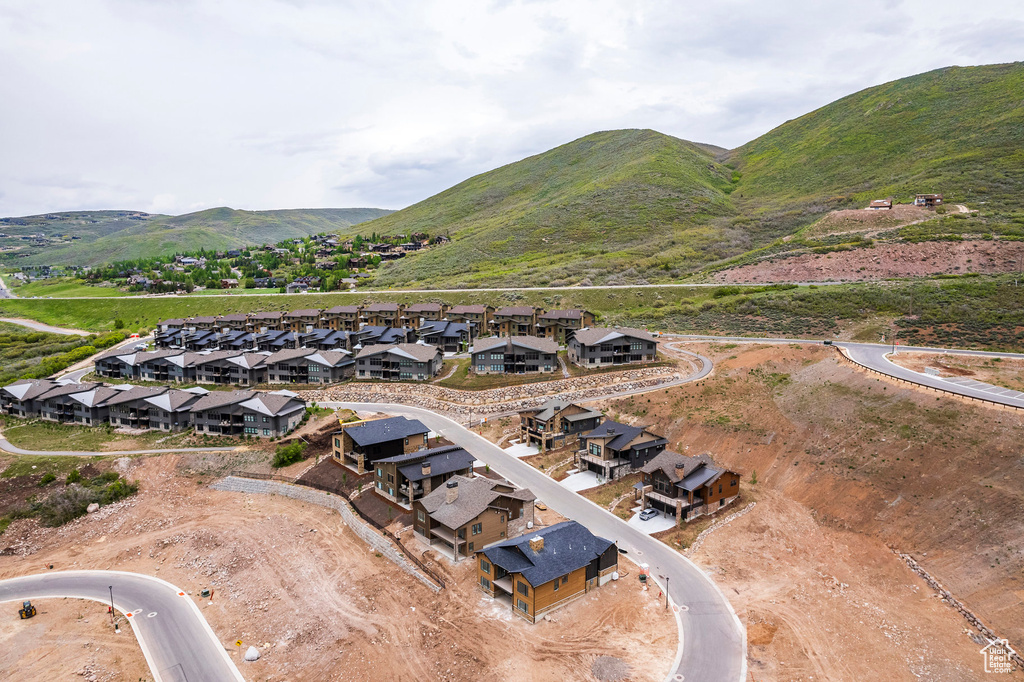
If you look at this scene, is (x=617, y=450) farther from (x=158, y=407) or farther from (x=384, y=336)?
(x=158, y=407)

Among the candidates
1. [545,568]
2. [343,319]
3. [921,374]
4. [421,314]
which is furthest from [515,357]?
[921,374]

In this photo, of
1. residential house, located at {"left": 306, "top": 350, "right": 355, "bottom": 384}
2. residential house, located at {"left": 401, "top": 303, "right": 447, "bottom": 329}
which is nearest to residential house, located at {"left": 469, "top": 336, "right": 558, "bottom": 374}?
residential house, located at {"left": 306, "top": 350, "right": 355, "bottom": 384}

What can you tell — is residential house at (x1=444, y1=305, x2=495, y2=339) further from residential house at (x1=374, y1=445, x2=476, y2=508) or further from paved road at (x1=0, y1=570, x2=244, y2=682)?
paved road at (x1=0, y1=570, x2=244, y2=682)

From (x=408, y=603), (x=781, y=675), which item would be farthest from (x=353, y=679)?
(x=781, y=675)

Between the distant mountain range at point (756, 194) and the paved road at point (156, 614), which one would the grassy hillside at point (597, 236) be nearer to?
the distant mountain range at point (756, 194)

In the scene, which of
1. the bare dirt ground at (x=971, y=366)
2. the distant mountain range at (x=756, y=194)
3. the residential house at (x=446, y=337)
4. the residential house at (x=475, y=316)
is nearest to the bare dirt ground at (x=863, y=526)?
the bare dirt ground at (x=971, y=366)

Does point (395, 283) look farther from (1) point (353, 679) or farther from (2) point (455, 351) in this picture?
(1) point (353, 679)
